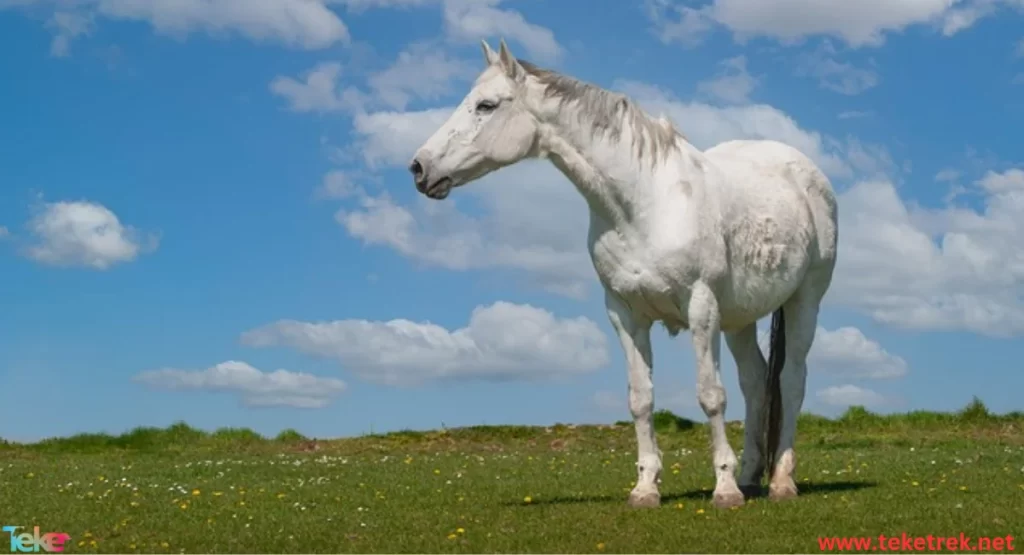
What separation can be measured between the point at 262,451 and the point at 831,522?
12.7 m

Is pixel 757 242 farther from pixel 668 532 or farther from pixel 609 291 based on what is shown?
pixel 668 532

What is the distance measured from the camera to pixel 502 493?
467 inches

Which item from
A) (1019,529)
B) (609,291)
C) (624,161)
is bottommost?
(1019,529)

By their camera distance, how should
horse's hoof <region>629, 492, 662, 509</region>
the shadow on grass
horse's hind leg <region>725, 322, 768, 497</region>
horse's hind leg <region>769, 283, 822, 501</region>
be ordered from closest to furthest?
horse's hoof <region>629, 492, 662, 509</region> < the shadow on grass < horse's hind leg <region>769, 283, 822, 501</region> < horse's hind leg <region>725, 322, 768, 497</region>

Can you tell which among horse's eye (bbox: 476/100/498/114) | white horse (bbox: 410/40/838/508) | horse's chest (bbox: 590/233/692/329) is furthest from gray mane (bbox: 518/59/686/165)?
horse's chest (bbox: 590/233/692/329)

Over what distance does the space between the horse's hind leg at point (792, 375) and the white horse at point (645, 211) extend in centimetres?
29

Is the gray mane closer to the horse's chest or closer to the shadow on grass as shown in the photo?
the horse's chest

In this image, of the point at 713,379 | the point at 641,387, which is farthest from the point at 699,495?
the point at 713,379

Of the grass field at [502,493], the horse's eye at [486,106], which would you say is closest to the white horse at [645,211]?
the horse's eye at [486,106]

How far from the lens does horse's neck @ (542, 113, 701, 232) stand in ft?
31.1

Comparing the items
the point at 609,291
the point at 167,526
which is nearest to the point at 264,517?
the point at 167,526

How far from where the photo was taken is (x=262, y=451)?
19.9 m

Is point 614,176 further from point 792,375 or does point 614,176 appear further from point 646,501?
point 792,375

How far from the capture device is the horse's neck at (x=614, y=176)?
31.1 ft
